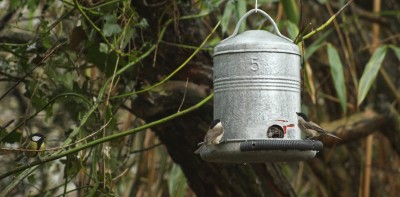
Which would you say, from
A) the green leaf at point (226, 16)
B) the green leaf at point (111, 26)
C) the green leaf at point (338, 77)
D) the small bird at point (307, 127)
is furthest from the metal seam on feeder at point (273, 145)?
the green leaf at point (338, 77)

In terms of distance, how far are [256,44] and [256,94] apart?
136mm

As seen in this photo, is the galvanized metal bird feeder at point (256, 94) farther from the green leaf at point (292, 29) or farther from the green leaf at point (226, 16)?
the green leaf at point (292, 29)

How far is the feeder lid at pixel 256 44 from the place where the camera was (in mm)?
2518

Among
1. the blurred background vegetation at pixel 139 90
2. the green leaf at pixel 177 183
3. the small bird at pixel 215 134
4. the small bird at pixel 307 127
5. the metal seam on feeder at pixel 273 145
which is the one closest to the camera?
the metal seam on feeder at pixel 273 145

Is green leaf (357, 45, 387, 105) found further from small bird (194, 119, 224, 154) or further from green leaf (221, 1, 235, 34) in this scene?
small bird (194, 119, 224, 154)

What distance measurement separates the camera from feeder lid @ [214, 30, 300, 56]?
2.52 metres

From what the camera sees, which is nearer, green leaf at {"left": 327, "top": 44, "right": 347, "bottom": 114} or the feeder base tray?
the feeder base tray

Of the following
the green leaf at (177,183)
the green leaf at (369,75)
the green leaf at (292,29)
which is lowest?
the green leaf at (177,183)

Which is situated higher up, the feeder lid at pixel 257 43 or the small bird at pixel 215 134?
the feeder lid at pixel 257 43

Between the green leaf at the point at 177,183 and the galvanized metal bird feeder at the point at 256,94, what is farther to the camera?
the green leaf at the point at 177,183

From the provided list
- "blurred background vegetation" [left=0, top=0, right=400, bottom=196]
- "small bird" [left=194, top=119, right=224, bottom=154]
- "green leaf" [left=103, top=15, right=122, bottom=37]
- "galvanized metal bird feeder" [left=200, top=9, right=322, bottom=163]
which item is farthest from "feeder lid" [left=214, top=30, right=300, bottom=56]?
"green leaf" [left=103, top=15, right=122, bottom=37]

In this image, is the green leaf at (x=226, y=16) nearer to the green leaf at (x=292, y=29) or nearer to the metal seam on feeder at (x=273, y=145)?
the green leaf at (x=292, y=29)

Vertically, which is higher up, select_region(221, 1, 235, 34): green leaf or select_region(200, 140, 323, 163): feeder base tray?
select_region(221, 1, 235, 34): green leaf

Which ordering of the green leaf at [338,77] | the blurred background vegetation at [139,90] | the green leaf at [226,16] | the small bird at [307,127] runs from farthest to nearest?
Result: the green leaf at [338,77], the green leaf at [226,16], the blurred background vegetation at [139,90], the small bird at [307,127]
